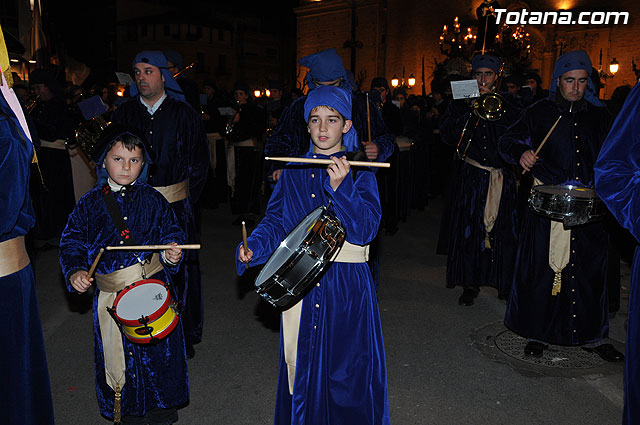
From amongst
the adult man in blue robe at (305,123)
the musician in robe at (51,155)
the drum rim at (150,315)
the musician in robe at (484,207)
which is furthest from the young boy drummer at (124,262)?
the musician in robe at (51,155)

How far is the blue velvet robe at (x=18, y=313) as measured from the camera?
98.0 inches

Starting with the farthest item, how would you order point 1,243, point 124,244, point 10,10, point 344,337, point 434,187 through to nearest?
point 10,10 < point 434,187 < point 124,244 < point 344,337 < point 1,243

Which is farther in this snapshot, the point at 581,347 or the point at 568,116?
the point at 581,347

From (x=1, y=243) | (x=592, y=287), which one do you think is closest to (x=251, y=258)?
(x=1, y=243)

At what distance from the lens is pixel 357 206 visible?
8.71 feet

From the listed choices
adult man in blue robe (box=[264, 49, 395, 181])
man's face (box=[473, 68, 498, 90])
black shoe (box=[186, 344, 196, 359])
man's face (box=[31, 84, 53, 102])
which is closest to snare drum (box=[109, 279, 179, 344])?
black shoe (box=[186, 344, 196, 359])

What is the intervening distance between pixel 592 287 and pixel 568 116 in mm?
1441

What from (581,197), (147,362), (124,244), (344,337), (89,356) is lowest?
(89,356)

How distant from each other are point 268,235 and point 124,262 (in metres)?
1.02

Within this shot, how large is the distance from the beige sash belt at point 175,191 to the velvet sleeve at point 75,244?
1.03m

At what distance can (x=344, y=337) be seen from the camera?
9.56 ft

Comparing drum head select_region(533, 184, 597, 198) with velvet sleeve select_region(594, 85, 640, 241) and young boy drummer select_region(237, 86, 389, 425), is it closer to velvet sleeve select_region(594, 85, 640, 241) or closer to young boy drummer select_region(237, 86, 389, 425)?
velvet sleeve select_region(594, 85, 640, 241)

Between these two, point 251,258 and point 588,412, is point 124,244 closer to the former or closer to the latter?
point 251,258

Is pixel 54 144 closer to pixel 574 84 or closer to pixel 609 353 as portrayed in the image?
pixel 574 84
